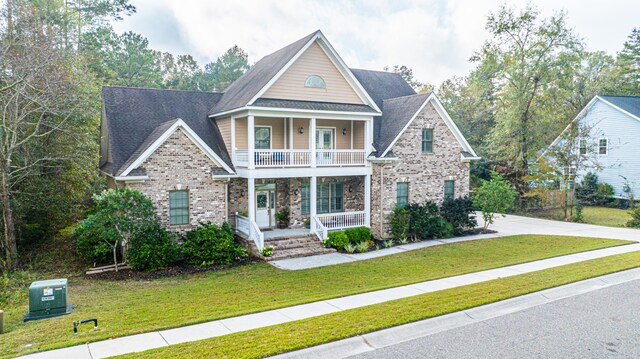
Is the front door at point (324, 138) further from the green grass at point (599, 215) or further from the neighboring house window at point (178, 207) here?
the green grass at point (599, 215)

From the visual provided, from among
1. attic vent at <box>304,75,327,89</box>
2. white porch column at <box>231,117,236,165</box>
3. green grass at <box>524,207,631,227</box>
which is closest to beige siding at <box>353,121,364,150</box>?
attic vent at <box>304,75,327,89</box>

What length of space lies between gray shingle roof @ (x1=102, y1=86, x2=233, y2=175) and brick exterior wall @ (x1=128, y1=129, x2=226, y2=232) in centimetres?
157

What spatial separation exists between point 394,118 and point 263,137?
6623 mm

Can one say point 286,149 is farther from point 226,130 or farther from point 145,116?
point 145,116

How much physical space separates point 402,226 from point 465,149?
604 cm

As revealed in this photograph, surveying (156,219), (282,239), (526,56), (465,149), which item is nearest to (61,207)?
(156,219)

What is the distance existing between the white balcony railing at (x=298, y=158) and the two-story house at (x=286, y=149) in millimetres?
48

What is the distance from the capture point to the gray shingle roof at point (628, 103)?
31111mm

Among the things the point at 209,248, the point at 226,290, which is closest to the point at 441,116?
the point at 209,248

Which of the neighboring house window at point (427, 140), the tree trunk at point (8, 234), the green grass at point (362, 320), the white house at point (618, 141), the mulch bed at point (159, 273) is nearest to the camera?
the green grass at point (362, 320)

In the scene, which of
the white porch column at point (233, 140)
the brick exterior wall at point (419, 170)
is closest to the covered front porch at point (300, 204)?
the brick exterior wall at point (419, 170)

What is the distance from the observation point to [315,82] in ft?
62.9

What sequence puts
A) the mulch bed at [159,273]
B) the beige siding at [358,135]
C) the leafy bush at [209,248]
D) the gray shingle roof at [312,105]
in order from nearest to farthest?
the mulch bed at [159,273]
the leafy bush at [209,248]
the gray shingle roof at [312,105]
the beige siding at [358,135]

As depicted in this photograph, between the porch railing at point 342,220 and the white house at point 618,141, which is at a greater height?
the white house at point 618,141
